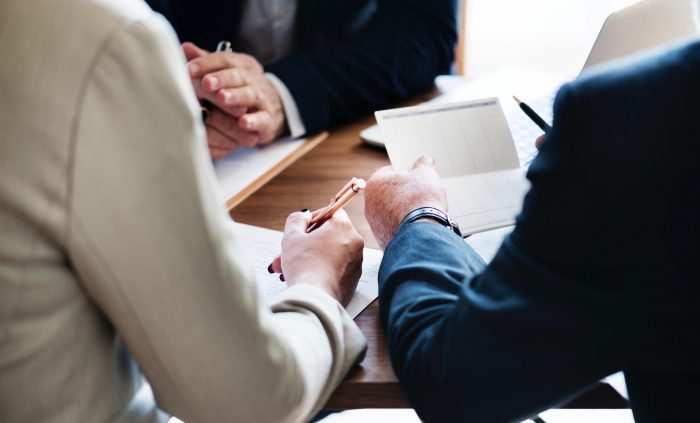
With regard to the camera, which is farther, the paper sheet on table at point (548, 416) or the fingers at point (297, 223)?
the paper sheet on table at point (548, 416)

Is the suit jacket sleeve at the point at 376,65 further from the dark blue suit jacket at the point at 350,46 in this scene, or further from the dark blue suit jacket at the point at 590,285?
the dark blue suit jacket at the point at 590,285

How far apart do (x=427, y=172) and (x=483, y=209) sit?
0.09m

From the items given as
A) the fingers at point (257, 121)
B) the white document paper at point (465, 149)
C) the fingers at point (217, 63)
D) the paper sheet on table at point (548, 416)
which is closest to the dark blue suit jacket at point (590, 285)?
the white document paper at point (465, 149)

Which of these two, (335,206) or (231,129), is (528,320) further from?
(231,129)

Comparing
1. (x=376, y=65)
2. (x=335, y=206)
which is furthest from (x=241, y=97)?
(x=335, y=206)

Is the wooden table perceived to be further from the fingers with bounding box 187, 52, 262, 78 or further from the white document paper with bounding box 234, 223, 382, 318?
the fingers with bounding box 187, 52, 262, 78

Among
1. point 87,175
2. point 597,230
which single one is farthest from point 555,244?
point 87,175

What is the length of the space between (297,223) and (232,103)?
0.39 metres

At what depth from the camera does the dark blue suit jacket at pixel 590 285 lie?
1.70 ft

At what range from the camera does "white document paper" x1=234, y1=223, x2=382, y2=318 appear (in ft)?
2.64

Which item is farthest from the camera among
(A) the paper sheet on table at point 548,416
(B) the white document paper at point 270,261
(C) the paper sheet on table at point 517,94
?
(A) the paper sheet on table at point 548,416

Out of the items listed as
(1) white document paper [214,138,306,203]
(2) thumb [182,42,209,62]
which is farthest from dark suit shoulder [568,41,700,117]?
(2) thumb [182,42,209,62]

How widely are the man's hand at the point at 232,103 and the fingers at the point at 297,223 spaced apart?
0.33 meters

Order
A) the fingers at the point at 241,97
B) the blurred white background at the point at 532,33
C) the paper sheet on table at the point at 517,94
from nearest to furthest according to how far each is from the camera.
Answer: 1. the paper sheet on table at the point at 517,94
2. the fingers at the point at 241,97
3. the blurred white background at the point at 532,33
